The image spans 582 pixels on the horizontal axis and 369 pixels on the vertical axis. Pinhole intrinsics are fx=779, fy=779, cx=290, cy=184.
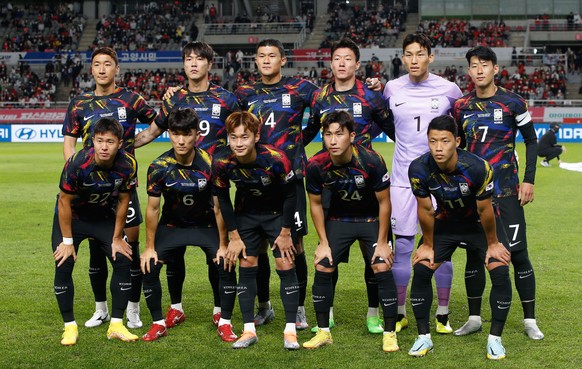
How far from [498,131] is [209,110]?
2.73m

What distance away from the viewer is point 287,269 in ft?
22.9

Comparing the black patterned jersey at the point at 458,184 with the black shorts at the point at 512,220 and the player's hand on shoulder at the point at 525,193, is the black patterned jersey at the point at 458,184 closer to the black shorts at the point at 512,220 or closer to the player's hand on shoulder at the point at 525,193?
the black shorts at the point at 512,220

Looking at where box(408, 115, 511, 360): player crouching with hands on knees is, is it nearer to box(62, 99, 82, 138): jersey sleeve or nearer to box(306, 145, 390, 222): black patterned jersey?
box(306, 145, 390, 222): black patterned jersey

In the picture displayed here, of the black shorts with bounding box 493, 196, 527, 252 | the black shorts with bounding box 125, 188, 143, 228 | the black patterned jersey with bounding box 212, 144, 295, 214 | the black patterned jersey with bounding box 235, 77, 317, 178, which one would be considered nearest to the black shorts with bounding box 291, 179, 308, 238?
the black patterned jersey with bounding box 212, 144, 295, 214

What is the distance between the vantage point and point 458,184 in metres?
6.45

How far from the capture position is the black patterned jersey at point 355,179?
676 centimetres

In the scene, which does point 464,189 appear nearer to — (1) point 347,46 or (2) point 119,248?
(1) point 347,46

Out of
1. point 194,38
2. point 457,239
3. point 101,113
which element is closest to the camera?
point 457,239

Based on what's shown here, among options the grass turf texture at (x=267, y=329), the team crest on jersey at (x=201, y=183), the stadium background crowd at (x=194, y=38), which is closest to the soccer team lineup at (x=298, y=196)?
the team crest on jersey at (x=201, y=183)

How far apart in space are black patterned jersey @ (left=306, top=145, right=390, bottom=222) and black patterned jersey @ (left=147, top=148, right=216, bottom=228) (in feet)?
3.22

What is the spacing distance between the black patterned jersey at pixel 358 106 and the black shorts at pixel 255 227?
1.07m

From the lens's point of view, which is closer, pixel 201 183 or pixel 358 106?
pixel 201 183

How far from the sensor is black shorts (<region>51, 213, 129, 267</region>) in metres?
7.06

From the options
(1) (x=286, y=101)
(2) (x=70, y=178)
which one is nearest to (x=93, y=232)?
(2) (x=70, y=178)
